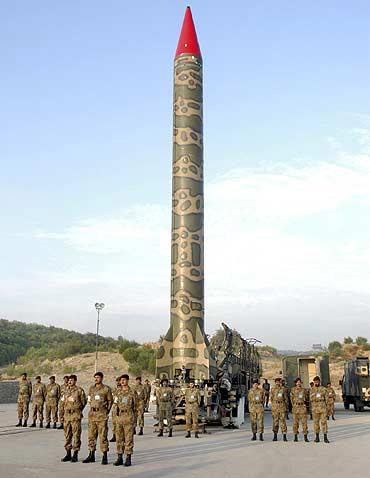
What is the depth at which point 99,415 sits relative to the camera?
8859mm

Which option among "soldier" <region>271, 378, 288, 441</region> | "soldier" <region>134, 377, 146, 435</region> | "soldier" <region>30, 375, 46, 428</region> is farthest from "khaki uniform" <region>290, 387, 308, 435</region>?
"soldier" <region>30, 375, 46, 428</region>

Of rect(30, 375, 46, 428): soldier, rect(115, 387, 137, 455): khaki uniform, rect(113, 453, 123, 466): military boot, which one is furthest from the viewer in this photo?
rect(30, 375, 46, 428): soldier

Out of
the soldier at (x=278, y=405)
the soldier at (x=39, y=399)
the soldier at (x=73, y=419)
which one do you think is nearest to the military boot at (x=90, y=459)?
the soldier at (x=73, y=419)

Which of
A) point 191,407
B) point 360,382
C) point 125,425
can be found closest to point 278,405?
point 191,407

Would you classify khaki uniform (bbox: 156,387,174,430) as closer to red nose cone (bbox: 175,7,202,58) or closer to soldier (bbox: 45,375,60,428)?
soldier (bbox: 45,375,60,428)

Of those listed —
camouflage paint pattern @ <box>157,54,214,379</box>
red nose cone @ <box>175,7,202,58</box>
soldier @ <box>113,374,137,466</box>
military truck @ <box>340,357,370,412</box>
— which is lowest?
soldier @ <box>113,374,137,466</box>

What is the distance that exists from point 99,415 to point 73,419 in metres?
0.52

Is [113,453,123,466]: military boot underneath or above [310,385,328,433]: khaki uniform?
underneath

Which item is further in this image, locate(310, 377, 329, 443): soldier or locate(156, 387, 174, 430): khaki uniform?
locate(156, 387, 174, 430): khaki uniform

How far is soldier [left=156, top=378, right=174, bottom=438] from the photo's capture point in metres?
12.9

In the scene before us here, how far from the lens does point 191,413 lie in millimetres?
12562

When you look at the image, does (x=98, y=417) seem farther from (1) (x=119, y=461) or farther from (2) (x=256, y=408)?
(2) (x=256, y=408)

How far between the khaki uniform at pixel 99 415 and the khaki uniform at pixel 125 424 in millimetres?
171

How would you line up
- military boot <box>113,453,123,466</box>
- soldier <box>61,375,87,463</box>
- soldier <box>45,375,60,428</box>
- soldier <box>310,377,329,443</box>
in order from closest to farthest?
military boot <box>113,453,123,466</box> < soldier <box>61,375,87,463</box> < soldier <box>310,377,329,443</box> < soldier <box>45,375,60,428</box>
